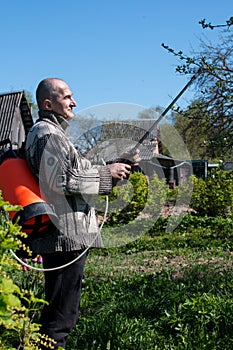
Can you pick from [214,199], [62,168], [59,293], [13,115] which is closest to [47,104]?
[62,168]

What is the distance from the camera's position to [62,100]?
10.2ft

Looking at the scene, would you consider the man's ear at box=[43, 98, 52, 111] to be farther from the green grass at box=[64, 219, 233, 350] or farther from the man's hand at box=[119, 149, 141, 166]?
the green grass at box=[64, 219, 233, 350]

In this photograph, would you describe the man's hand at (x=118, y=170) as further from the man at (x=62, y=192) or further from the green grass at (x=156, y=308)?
the green grass at (x=156, y=308)

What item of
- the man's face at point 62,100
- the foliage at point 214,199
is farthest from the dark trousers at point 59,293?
the foliage at point 214,199

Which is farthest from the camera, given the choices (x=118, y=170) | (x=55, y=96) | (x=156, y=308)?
(x=156, y=308)

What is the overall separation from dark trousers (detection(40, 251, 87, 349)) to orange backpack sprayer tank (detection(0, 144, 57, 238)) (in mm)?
243

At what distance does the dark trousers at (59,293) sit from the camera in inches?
122

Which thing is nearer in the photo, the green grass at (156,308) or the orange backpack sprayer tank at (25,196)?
the orange backpack sprayer tank at (25,196)

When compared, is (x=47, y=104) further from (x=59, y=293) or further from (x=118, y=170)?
(x=59, y=293)

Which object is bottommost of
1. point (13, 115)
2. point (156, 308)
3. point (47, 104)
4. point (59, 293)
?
point (156, 308)

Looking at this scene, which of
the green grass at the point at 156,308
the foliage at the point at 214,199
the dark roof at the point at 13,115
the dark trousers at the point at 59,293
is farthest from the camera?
the dark roof at the point at 13,115

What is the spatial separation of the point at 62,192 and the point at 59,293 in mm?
621

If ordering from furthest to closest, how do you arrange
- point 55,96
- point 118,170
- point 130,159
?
point 130,159, point 118,170, point 55,96

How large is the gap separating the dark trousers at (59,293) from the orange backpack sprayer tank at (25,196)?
0.80 feet
